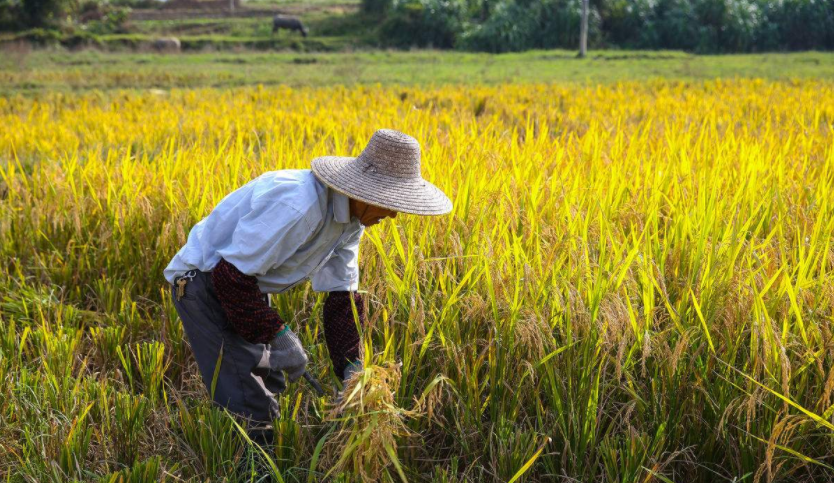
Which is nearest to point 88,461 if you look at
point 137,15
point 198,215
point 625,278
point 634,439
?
point 198,215

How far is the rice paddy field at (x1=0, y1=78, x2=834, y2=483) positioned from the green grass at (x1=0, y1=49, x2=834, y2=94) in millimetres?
8646

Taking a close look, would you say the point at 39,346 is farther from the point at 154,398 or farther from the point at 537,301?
the point at 537,301

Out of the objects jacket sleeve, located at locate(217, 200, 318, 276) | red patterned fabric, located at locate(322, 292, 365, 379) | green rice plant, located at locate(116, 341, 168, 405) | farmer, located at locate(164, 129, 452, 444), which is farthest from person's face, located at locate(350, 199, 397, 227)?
green rice plant, located at locate(116, 341, 168, 405)

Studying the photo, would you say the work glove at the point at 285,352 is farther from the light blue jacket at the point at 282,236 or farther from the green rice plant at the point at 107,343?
the green rice plant at the point at 107,343

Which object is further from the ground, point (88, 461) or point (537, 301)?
point (537, 301)

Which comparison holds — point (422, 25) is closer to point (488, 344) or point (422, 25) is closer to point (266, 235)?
point (488, 344)

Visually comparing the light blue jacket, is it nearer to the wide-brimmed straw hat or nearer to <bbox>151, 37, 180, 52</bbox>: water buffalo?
the wide-brimmed straw hat

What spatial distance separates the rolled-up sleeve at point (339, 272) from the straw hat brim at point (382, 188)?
9.5 inches

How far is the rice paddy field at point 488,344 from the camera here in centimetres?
169

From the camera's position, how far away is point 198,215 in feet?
8.91

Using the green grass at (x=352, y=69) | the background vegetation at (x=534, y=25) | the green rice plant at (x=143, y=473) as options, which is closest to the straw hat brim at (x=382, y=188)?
the green rice plant at (x=143, y=473)

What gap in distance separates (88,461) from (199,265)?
538 millimetres

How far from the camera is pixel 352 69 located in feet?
48.8

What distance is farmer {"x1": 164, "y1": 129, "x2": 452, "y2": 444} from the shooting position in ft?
5.49
